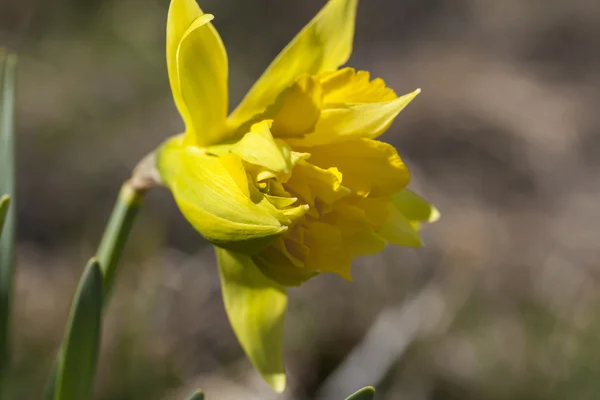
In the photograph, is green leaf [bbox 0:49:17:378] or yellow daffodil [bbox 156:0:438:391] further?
green leaf [bbox 0:49:17:378]

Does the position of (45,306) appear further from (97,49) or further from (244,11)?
(244,11)

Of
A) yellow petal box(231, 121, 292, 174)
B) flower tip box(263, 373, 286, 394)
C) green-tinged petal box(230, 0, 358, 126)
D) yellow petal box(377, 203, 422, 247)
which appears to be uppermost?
green-tinged petal box(230, 0, 358, 126)

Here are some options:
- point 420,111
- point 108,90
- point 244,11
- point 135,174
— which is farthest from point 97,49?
point 135,174

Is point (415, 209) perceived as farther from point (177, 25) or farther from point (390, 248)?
point (390, 248)

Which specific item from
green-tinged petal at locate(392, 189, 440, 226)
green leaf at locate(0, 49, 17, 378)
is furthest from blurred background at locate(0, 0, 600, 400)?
green-tinged petal at locate(392, 189, 440, 226)

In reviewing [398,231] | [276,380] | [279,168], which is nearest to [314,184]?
[279,168]

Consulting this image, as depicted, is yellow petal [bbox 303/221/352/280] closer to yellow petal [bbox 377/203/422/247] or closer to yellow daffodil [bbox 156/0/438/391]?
yellow daffodil [bbox 156/0/438/391]

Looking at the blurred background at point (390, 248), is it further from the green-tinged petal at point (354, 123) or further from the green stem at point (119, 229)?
the green-tinged petal at point (354, 123)
